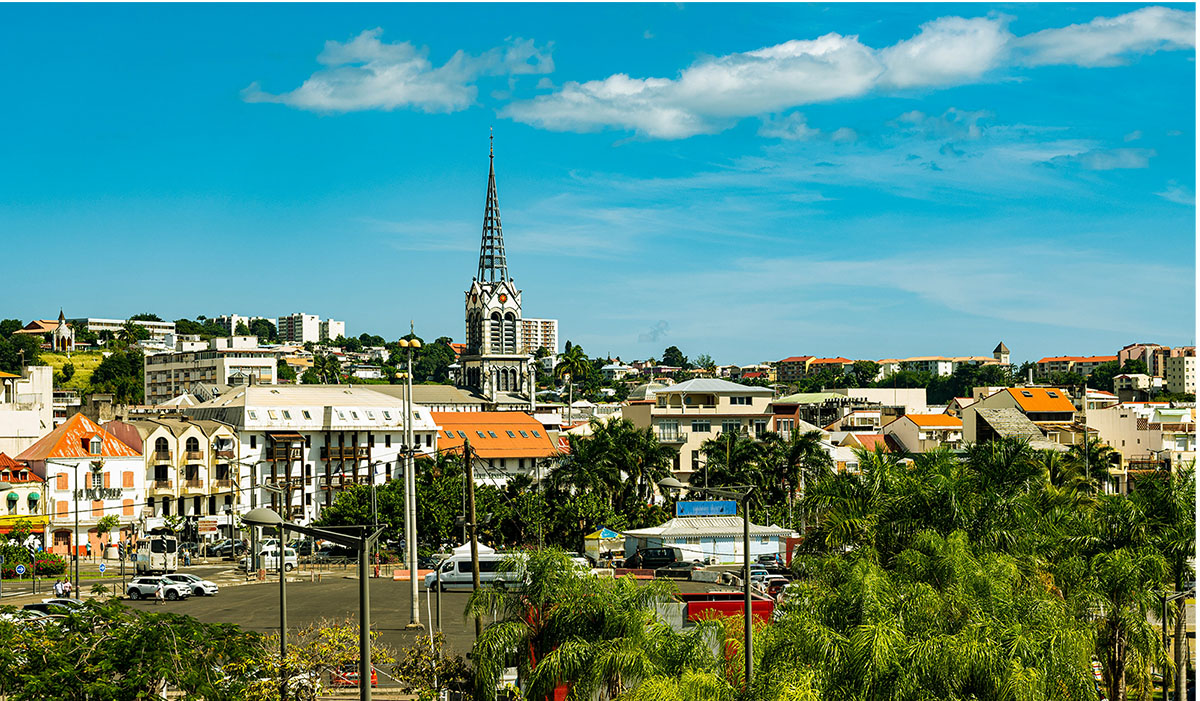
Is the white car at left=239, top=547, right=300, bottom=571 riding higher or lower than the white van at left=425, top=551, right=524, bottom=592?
lower

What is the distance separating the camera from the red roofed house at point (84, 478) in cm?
6900

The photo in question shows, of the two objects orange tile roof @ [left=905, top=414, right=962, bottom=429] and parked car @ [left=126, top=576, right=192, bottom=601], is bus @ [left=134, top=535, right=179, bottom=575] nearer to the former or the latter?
parked car @ [left=126, top=576, right=192, bottom=601]

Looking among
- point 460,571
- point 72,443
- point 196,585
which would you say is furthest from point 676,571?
point 72,443

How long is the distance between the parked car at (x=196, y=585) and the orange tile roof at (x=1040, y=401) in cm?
8376

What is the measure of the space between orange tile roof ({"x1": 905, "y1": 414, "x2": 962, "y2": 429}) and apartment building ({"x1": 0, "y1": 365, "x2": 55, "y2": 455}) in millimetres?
74124

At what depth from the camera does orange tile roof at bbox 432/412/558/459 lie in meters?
92.8

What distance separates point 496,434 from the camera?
315 ft

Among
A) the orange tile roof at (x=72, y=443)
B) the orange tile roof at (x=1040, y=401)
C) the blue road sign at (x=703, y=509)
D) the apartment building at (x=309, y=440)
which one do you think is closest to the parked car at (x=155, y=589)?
the blue road sign at (x=703, y=509)

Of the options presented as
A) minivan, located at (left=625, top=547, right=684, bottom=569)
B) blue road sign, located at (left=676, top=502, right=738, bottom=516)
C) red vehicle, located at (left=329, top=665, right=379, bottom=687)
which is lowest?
minivan, located at (left=625, top=547, right=684, bottom=569)

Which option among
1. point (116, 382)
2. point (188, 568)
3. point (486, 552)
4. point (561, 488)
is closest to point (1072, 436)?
point (561, 488)

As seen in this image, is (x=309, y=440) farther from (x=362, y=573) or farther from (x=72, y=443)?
(x=362, y=573)

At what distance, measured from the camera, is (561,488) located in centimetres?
6794

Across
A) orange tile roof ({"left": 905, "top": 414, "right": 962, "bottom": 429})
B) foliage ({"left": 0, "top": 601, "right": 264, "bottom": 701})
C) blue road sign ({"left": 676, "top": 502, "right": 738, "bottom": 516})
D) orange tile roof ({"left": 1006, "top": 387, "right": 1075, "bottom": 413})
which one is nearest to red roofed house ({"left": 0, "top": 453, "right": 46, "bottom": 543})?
blue road sign ({"left": 676, "top": 502, "right": 738, "bottom": 516})

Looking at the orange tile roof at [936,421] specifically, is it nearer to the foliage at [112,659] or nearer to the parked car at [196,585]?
the parked car at [196,585]
